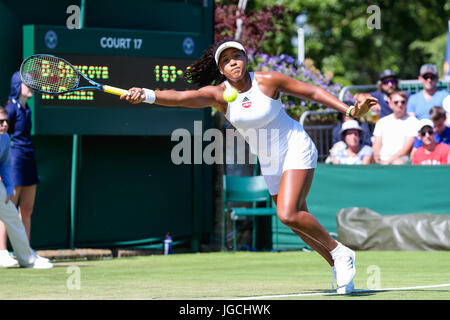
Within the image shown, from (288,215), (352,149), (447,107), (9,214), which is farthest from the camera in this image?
(352,149)

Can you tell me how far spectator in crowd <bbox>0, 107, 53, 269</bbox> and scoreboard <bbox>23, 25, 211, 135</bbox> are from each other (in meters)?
1.82

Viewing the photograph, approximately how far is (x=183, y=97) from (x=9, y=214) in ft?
11.8

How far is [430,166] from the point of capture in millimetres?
11750

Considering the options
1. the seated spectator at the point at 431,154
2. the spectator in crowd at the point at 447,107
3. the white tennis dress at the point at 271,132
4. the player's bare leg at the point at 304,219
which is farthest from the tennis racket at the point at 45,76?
the seated spectator at the point at 431,154

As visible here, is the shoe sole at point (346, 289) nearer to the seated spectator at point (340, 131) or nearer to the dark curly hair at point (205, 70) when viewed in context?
the dark curly hair at point (205, 70)

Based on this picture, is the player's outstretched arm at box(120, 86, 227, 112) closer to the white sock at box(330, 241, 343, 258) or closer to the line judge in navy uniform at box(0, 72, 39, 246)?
the white sock at box(330, 241, 343, 258)

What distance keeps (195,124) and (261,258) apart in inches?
86.1

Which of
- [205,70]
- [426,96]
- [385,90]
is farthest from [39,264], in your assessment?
[426,96]

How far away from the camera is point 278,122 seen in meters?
6.60

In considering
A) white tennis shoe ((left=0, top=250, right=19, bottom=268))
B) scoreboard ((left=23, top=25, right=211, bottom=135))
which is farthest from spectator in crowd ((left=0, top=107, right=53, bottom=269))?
scoreboard ((left=23, top=25, right=211, bottom=135))

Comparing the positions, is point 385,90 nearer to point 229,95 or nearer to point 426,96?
point 426,96

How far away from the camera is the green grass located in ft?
21.6

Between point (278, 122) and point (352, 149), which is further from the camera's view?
point (352, 149)
